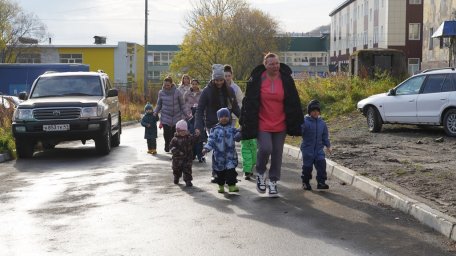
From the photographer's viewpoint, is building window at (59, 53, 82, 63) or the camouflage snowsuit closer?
the camouflage snowsuit

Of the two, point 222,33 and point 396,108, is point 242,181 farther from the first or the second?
point 222,33

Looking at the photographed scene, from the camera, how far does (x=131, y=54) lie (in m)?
66.0

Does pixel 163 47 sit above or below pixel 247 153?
above

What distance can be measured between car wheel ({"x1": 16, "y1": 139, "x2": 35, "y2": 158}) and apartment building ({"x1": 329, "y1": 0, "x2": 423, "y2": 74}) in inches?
1722

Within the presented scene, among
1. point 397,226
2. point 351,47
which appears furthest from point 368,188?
point 351,47

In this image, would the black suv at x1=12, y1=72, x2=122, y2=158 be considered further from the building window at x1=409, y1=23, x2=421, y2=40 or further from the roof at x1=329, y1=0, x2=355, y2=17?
the roof at x1=329, y1=0, x2=355, y2=17

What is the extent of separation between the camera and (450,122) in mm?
14523

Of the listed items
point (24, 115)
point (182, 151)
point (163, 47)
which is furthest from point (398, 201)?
point (163, 47)

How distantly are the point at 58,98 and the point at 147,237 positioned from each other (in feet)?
29.1

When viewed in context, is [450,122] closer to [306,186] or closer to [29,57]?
[306,186]

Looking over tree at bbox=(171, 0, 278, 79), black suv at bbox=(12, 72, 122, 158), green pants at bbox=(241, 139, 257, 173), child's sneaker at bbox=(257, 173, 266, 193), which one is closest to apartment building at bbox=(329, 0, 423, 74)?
tree at bbox=(171, 0, 278, 79)

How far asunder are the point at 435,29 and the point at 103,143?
3128cm

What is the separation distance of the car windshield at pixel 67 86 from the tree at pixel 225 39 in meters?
48.4

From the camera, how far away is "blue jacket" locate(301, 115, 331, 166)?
893 centimetres
